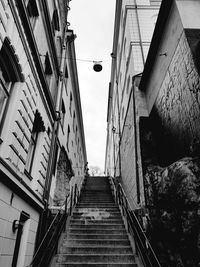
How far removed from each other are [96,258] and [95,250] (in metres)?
0.38

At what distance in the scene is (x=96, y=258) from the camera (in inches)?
221

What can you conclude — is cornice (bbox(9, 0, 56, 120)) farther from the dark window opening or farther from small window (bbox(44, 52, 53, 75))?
small window (bbox(44, 52, 53, 75))

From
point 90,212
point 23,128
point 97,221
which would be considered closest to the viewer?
point 23,128

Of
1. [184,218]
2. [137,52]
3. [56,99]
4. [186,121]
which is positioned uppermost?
[137,52]

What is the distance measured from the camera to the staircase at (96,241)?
5.52m

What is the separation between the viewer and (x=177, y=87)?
20.1 ft

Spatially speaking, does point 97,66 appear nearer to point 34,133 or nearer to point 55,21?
point 55,21

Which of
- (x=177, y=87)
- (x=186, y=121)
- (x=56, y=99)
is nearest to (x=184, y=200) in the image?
(x=186, y=121)

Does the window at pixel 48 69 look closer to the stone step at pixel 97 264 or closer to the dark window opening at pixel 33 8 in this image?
the dark window opening at pixel 33 8

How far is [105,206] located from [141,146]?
148 inches

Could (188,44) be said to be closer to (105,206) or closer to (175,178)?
(175,178)

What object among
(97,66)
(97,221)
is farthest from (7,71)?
(97,66)

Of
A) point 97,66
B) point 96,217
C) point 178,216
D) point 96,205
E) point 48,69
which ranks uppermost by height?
point 97,66

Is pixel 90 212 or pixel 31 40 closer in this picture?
pixel 31 40
